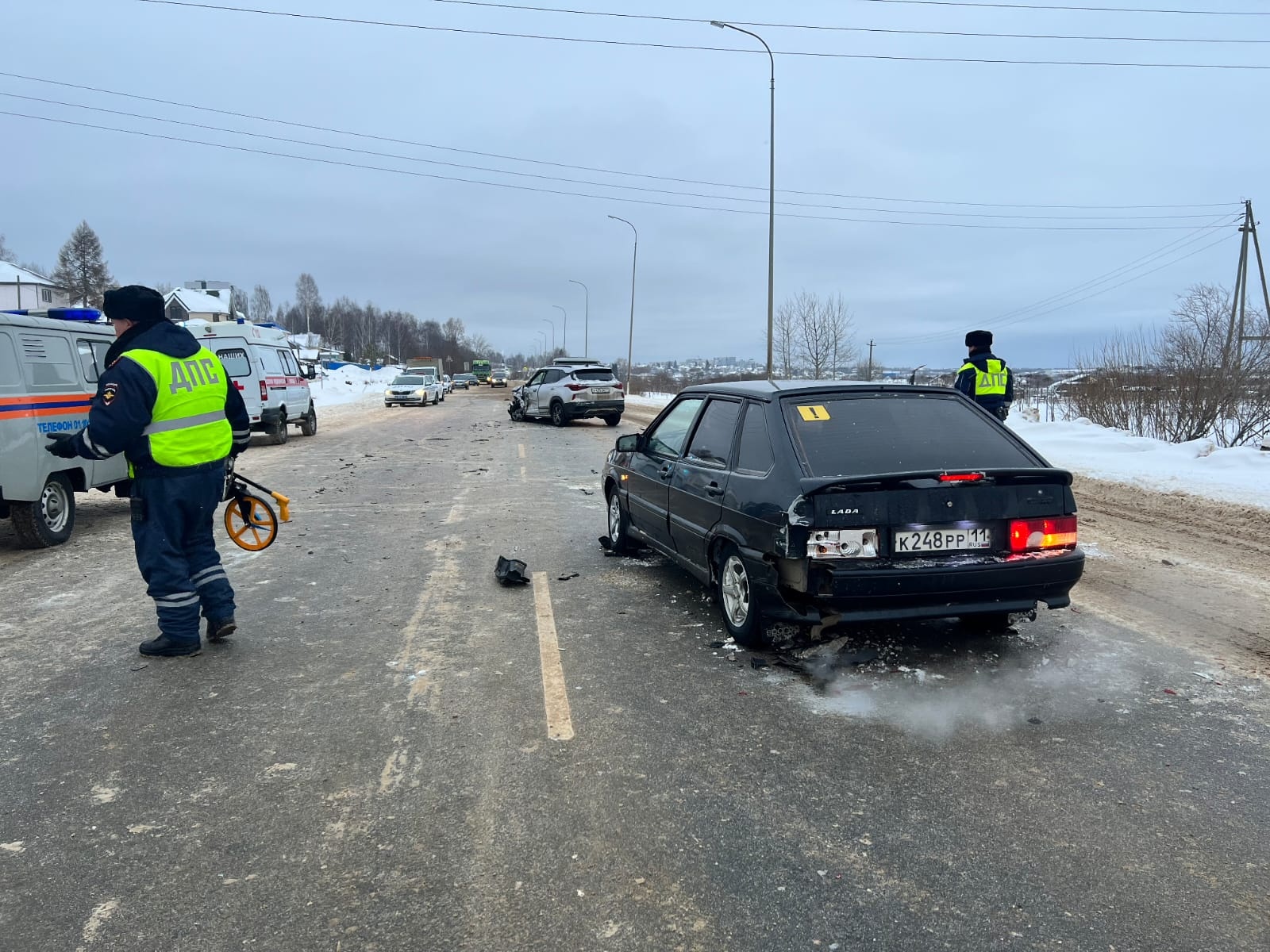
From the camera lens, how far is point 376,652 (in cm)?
479

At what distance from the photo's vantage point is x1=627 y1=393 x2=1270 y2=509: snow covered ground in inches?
413

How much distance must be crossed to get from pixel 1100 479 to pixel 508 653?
33.1 feet

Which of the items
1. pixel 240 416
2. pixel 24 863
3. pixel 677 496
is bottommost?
pixel 24 863

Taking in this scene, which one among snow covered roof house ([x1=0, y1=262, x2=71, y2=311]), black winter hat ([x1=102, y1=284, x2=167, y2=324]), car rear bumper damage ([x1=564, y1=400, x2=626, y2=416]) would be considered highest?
snow covered roof house ([x1=0, y1=262, x2=71, y2=311])

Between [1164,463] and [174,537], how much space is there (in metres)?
13.1

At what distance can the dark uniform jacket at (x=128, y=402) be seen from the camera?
14.5ft

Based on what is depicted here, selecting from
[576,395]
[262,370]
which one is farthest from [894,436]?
[576,395]

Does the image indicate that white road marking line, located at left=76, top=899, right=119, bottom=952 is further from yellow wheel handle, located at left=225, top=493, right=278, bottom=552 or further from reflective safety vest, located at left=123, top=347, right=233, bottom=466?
yellow wheel handle, located at left=225, top=493, right=278, bottom=552

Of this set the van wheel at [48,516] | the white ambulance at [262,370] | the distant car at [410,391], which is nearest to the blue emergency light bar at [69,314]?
the van wheel at [48,516]

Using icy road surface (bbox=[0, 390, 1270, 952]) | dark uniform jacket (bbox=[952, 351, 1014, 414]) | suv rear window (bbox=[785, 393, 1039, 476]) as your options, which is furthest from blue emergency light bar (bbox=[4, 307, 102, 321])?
dark uniform jacket (bbox=[952, 351, 1014, 414])

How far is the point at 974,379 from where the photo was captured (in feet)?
32.2

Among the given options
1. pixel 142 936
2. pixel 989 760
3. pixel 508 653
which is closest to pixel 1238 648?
pixel 989 760

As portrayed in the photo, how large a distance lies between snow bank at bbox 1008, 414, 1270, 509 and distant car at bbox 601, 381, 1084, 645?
6.75 m

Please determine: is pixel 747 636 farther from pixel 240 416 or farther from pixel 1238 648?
pixel 240 416
